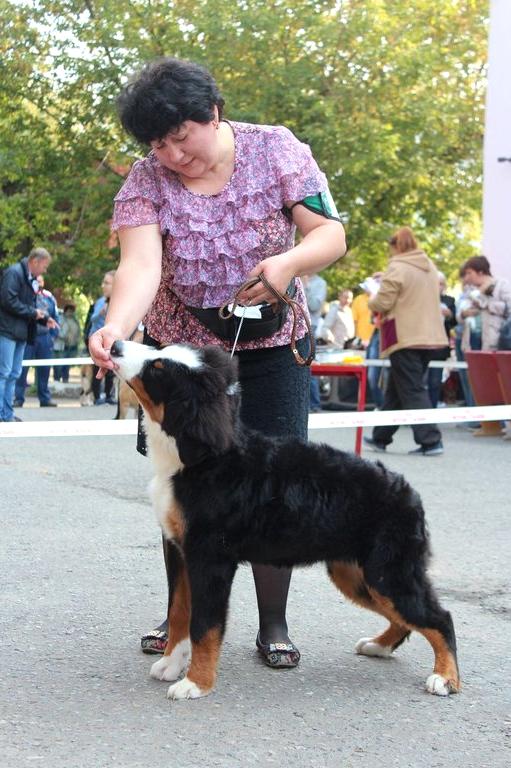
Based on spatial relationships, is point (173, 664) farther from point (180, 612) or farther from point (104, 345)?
point (104, 345)

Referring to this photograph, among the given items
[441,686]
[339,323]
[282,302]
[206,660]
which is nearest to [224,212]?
[282,302]

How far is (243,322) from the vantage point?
4391 millimetres

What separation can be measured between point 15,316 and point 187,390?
11.4m

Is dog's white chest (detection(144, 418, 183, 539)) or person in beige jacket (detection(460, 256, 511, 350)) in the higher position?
person in beige jacket (detection(460, 256, 511, 350))

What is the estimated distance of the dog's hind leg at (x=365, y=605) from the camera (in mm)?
4355

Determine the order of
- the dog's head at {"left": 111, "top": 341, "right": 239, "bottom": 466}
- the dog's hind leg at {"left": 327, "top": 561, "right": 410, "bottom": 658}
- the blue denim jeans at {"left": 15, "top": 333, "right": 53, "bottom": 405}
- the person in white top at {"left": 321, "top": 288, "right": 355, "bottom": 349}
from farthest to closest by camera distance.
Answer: the person in white top at {"left": 321, "top": 288, "right": 355, "bottom": 349}
the blue denim jeans at {"left": 15, "top": 333, "right": 53, "bottom": 405}
the dog's hind leg at {"left": 327, "top": 561, "right": 410, "bottom": 658}
the dog's head at {"left": 111, "top": 341, "right": 239, "bottom": 466}

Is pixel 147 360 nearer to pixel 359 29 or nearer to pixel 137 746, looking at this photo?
pixel 137 746

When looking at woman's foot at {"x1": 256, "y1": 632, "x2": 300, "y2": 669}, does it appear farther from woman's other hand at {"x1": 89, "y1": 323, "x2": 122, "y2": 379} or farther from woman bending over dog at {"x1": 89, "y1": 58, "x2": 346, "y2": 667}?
woman's other hand at {"x1": 89, "y1": 323, "x2": 122, "y2": 379}

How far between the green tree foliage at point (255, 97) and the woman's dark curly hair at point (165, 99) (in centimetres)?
1807

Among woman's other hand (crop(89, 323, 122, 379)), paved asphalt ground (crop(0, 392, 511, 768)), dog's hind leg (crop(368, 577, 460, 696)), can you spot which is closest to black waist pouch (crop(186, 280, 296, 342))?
woman's other hand (crop(89, 323, 122, 379))

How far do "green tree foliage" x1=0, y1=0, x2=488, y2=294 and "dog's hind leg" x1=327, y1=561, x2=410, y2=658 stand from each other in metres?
18.3

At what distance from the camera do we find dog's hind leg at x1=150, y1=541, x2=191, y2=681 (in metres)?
4.25

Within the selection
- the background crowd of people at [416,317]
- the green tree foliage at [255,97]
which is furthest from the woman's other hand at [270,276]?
the green tree foliage at [255,97]

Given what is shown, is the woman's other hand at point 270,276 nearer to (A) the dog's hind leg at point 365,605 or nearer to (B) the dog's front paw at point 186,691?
(A) the dog's hind leg at point 365,605
